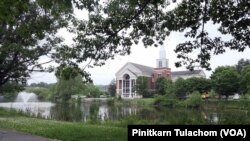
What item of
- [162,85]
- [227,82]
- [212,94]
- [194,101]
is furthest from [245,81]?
[162,85]

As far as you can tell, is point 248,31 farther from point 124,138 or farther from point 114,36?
point 124,138

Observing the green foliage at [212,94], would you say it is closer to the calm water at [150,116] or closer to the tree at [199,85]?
the tree at [199,85]

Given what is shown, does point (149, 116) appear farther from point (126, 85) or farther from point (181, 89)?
point (126, 85)

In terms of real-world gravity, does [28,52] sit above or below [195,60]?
above

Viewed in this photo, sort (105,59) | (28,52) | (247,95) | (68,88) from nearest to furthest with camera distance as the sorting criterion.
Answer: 1. (105,59)
2. (28,52)
3. (247,95)
4. (68,88)

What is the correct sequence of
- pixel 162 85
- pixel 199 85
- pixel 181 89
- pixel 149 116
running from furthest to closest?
pixel 162 85, pixel 181 89, pixel 199 85, pixel 149 116

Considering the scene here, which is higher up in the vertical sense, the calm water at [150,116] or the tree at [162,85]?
the tree at [162,85]

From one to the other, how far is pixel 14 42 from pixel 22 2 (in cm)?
1318

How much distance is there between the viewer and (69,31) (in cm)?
1461

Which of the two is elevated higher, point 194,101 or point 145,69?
point 145,69

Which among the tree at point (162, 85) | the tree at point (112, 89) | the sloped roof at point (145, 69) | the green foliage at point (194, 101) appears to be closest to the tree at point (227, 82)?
the green foliage at point (194, 101)

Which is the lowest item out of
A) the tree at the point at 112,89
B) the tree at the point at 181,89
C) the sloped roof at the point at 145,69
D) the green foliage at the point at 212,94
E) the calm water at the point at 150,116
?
the calm water at the point at 150,116

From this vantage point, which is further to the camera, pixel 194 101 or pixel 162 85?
pixel 162 85


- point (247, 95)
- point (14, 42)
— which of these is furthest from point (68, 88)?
point (14, 42)
